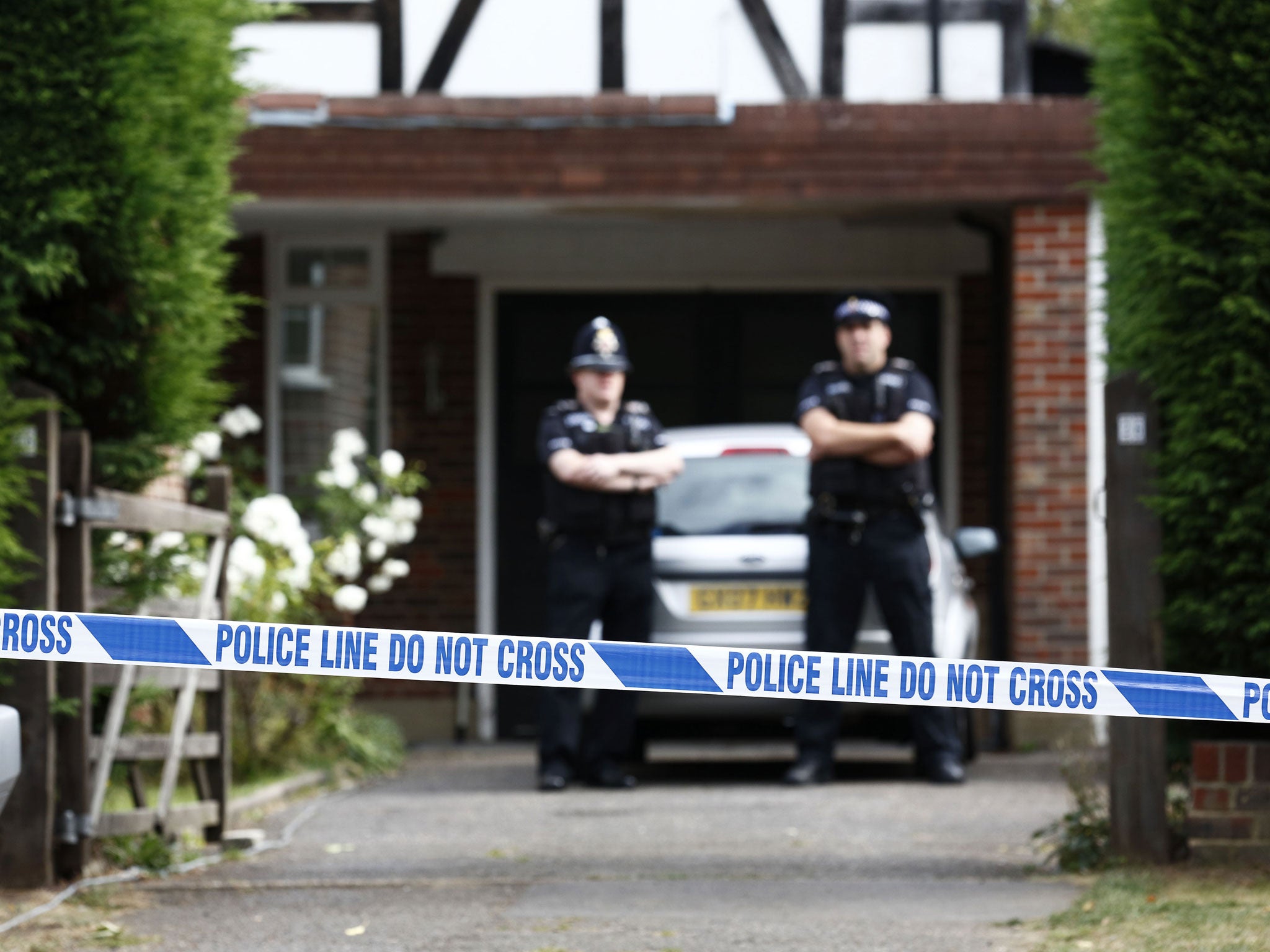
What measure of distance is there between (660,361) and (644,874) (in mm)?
6750

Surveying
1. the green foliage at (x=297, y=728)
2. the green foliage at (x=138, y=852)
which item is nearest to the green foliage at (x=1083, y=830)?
the green foliage at (x=138, y=852)

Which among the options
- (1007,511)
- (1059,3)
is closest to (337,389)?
(1007,511)

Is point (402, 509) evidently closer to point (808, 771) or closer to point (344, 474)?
point (344, 474)

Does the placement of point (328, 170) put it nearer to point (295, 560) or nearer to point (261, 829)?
point (295, 560)

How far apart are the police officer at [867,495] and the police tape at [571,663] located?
385cm

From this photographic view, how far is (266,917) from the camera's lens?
5.48m

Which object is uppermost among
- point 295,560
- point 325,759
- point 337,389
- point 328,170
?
point 328,170

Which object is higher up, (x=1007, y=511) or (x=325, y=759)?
(x=1007, y=511)

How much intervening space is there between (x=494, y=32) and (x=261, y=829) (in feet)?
16.8

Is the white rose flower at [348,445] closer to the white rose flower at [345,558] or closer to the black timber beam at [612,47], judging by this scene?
the white rose flower at [345,558]

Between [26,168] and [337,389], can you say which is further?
[337,389]

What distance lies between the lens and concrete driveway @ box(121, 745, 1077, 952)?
513cm

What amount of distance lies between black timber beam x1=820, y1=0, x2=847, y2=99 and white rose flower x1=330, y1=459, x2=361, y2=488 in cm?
324

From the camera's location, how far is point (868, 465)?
843 centimetres
